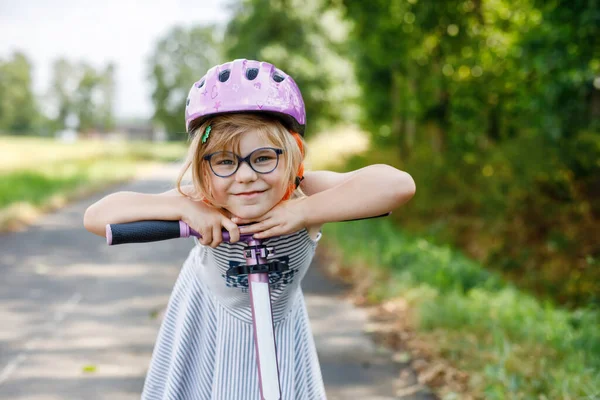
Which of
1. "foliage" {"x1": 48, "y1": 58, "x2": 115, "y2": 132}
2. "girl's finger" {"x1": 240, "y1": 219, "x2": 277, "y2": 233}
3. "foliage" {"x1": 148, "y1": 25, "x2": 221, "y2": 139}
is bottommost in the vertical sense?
"girl's finger" {"x1": 240, "y1": 219, "x2": 277, "y2": 233}

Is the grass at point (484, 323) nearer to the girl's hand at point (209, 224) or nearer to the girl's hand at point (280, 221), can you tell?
the girl's hand at point (280, 221)

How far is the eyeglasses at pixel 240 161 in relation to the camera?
212 centimetres

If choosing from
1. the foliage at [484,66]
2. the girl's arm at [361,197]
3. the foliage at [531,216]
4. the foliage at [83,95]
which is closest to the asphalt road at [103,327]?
the girl's arm at [361,197]

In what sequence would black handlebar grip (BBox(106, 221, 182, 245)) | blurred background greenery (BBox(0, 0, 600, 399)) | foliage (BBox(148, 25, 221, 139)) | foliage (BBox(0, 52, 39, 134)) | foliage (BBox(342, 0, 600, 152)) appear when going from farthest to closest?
foliage (BBox(0, 52, 39, 134)), foliage (BBox(148, 25, 221, 139)), foliage (BBox(342, 0, 600, 152)), blurred background greenery (BBox(0, 0, 600, 399)), black handlebar grip (BBox(106, 221, 182, 245))

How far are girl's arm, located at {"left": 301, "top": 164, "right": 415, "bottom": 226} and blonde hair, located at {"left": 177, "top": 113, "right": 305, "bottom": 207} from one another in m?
0.13

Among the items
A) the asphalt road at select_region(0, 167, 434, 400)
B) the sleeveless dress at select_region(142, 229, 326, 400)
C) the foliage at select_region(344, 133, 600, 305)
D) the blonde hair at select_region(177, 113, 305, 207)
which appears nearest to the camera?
the blonde hair at select_region(177, 113, 305, 207)

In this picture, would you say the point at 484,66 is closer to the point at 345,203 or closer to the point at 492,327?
the point at 492,327

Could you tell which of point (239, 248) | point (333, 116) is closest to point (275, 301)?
point (239, 248)

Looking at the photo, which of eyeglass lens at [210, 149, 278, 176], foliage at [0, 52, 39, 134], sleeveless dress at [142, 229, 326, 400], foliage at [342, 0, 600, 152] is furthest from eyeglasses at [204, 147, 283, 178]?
foliage at [0, 52, 39, 134]

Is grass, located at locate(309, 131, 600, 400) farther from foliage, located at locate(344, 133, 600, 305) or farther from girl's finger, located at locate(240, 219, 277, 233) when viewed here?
girl's finger, located at locate(240, 219, 277, 233)

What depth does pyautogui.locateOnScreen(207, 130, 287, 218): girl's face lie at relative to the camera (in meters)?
2.12

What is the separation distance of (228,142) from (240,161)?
68 millimetres

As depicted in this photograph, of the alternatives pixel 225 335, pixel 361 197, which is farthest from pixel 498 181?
pixel 361 197

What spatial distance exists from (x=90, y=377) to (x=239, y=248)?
288 cm
